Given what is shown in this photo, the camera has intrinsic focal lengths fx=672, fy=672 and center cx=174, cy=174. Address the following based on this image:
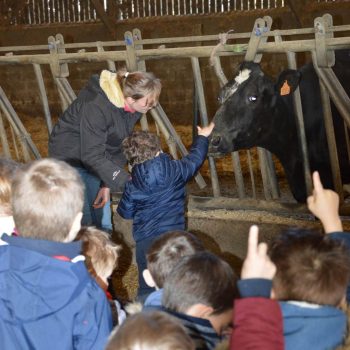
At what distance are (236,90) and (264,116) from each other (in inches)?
13.5

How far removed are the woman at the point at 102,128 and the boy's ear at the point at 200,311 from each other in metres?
2.10

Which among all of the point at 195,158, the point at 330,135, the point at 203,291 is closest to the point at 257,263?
the point at 203,291

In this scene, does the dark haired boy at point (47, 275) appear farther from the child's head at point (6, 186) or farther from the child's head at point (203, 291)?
the child's head at point (6, 186)

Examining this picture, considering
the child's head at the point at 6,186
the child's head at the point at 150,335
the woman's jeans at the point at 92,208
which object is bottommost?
the woman's jeans at the point at 92,208

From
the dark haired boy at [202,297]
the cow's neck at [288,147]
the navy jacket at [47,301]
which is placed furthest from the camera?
the cow's neck at [288,147]

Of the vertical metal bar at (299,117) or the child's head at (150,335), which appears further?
the vertical metal bar at (299,117)

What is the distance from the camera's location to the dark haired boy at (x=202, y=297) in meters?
2.09

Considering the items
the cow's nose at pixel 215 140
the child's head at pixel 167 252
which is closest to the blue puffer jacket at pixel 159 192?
the child's head at pixel 167 252

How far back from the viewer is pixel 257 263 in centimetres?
188

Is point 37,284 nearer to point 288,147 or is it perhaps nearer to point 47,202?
point 47,202

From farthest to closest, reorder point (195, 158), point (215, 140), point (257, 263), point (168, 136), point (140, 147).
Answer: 1. point (168, 136)
2. point (215, 140)
3. point (195, 158)
4. point (140, 147)
5. point (257, 263)

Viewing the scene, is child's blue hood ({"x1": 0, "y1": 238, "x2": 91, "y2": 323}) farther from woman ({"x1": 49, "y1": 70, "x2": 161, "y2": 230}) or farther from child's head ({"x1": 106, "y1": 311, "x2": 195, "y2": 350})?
woman ({"x1": 49, "y1": 70, "x2": 161, "y2": 230})

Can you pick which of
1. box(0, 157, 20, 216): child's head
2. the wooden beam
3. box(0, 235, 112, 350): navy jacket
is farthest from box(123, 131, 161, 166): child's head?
the wooden beam

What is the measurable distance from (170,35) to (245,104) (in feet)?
29.5
